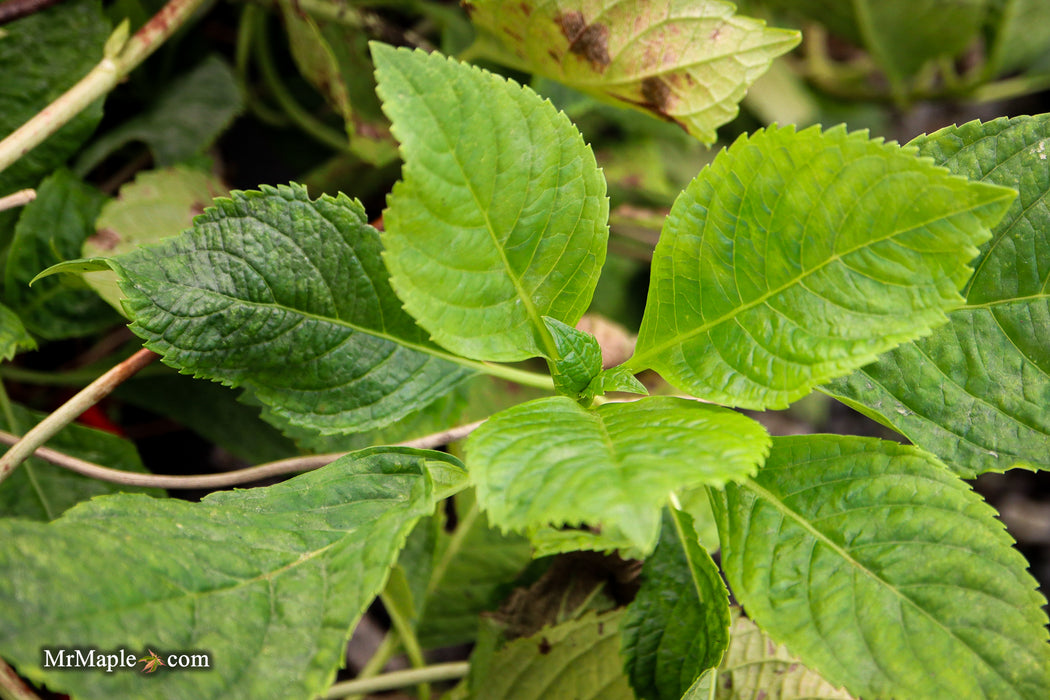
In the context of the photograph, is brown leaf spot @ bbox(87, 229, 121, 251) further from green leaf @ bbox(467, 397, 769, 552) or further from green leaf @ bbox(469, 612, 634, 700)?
green leaf @ bbox(469, 612, 634, 700)

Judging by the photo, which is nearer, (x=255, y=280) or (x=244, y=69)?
(x=255, y=280)

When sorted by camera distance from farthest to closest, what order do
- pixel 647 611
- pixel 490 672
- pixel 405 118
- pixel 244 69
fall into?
pixel 244 69 → pixel 490 672 → pixel 647 611 → pixel 405 118

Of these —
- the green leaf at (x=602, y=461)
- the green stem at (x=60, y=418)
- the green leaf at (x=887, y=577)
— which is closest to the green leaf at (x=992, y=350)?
the green leaf at (x=887, y=577)

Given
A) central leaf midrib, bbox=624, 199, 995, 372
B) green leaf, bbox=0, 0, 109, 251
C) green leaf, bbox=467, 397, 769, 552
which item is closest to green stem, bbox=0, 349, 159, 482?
green leaf, bbox=0, 0, 109, 251

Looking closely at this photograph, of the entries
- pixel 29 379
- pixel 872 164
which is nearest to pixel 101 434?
pixel 29 379

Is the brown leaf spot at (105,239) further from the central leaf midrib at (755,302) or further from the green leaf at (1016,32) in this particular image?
A: the green leaf at (1016,32)

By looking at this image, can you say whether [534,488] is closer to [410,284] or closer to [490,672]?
[410,284]

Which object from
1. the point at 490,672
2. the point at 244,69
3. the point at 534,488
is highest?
the point at 244,69
